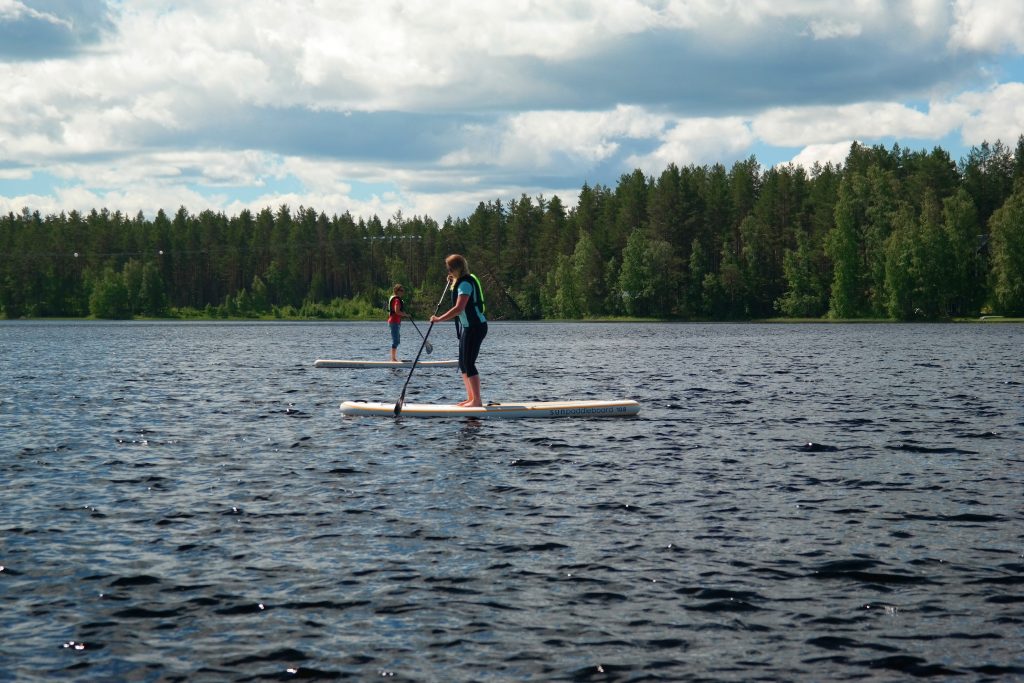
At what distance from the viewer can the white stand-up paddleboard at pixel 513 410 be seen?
22.9 metres

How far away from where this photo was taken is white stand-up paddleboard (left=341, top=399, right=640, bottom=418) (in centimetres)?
2294

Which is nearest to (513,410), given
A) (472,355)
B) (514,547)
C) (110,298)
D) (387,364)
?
(472,355)

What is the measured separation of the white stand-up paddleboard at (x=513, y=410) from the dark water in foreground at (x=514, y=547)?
33cm

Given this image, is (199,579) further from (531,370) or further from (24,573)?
(531,370)

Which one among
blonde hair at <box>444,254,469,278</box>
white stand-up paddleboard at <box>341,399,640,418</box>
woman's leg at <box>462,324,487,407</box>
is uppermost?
blonde hair at <box>444,254,469,278</box>

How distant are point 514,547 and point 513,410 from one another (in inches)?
450

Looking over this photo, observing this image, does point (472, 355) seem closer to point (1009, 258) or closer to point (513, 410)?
point (513, 410)

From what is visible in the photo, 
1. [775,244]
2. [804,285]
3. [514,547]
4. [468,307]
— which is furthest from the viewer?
[775,244]

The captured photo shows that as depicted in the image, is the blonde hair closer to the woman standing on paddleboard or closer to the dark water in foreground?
the woman standing on paddleboard

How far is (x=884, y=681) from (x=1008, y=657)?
1.14 meters

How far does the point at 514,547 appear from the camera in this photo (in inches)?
454

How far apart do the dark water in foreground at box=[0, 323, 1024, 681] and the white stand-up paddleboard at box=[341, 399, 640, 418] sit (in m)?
0.33

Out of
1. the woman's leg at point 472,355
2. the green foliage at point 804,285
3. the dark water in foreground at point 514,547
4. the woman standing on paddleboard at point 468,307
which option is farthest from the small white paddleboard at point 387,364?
the green foliage at point 804,285

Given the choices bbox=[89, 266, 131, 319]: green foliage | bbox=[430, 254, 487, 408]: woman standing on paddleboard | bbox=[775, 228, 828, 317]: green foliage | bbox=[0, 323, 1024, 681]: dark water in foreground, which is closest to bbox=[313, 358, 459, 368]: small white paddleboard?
bbox=[0, 323, 1024, 681]: dark water in foreground
